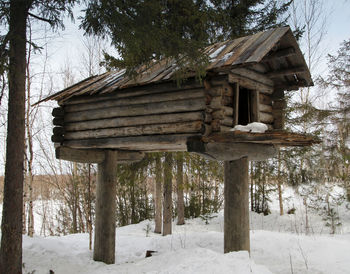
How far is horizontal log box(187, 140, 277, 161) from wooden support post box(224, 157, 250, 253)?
11.2 inches

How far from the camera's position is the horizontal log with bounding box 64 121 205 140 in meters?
5.71

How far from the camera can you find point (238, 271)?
196 inches

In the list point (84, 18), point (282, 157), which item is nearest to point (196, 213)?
point (282, 157)

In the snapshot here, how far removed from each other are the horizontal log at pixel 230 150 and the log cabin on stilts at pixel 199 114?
0.06ft

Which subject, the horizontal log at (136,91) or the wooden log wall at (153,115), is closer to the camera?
the wooden log wall at (153,115)

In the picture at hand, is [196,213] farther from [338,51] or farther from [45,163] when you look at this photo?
[338,51]

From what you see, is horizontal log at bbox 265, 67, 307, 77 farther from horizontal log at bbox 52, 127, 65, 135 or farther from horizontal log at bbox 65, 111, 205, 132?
horizontal log at bbox 52, 127, 65, 135

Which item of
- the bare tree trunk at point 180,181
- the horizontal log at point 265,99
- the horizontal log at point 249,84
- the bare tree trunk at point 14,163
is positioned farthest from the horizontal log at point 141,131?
the bare tree trunk at point 180,181

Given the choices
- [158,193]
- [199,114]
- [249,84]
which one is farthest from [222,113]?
[158,193]

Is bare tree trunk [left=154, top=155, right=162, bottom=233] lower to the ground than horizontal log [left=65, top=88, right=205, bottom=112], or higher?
lower

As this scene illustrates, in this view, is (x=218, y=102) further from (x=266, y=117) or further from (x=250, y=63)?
(x=266, y=117)

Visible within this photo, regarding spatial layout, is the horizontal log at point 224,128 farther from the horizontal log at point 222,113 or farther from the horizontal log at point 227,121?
the horizontal log at point 222,113

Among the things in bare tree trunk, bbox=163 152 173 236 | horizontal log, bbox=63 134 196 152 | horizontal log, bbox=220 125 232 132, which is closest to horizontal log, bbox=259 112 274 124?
horizontal log, bbox=220 125 232 132

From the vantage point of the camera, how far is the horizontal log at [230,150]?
18.4ft
